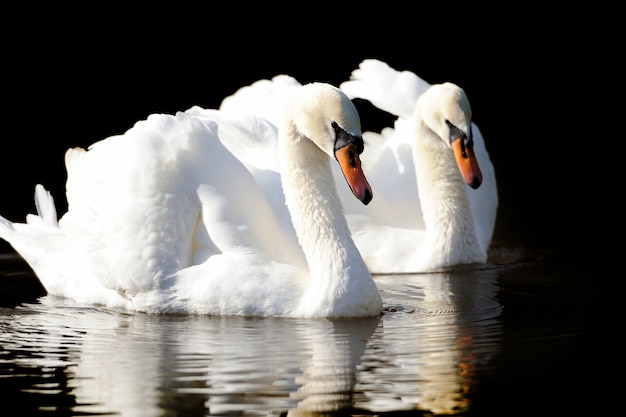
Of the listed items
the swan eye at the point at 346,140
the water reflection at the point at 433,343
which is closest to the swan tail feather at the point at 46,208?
the water reflection at the point at 433,343

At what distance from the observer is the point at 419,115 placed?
1245 cm

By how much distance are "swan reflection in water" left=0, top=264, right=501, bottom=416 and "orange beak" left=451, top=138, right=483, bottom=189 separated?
1487 millimetres

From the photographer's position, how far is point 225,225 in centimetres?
971

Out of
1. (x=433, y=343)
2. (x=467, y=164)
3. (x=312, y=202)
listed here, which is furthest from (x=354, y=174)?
(x=467, y=164)

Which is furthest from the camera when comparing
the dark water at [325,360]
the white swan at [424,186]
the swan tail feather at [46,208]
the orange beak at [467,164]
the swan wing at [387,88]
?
the swan wing at [387,88]

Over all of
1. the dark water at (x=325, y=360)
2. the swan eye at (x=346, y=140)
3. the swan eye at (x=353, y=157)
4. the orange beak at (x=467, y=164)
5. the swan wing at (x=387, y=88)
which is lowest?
the dark water at (x=325, y=360)

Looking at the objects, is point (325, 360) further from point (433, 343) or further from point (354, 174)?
point (354, 174)

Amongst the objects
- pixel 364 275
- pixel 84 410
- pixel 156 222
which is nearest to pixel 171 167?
pixel 156 222

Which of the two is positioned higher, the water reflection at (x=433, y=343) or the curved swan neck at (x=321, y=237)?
the curved swan neck at (x=321, y=237)

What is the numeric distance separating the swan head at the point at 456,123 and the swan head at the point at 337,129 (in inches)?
102

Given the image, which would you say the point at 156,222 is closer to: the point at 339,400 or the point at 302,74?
the point at 339,400

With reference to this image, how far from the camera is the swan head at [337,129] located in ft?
29.9

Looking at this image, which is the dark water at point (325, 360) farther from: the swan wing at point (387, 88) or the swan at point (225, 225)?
the swan wing at point (387, 88)

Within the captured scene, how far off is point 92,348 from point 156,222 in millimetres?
1302
